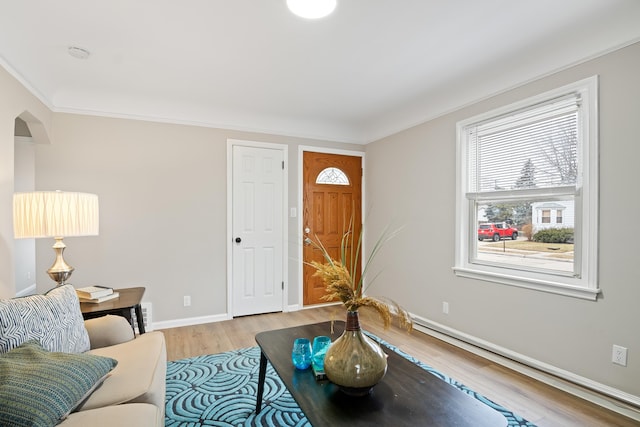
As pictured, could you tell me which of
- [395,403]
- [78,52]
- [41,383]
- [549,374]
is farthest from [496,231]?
[78,52]

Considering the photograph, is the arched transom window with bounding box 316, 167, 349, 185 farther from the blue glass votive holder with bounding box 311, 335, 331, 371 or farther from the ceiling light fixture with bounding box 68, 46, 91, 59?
the blue glass votive holder with bounding box 311, 335, 331, 371

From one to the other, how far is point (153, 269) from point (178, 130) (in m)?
1.50

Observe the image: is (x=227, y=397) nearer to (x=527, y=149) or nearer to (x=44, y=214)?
(x=44, y=214)

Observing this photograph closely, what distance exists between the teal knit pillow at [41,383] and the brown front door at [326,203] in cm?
297

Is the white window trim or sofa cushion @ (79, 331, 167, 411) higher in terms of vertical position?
the white window trim

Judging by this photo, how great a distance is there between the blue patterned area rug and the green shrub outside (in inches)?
48.7

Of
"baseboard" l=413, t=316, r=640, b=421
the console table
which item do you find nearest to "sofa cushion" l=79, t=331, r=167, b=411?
the console table

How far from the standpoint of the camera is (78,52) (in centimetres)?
236

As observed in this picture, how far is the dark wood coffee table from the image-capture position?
1.13 m

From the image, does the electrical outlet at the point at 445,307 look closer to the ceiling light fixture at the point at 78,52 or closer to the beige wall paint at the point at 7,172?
the beige wall paint at the point at 7,172

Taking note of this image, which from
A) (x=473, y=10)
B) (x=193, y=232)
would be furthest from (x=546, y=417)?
(x=193, y=232)

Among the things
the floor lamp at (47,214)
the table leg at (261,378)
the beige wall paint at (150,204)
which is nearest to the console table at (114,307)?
the floor lamp at (47,214)

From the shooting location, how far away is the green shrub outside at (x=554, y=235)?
7.54ft

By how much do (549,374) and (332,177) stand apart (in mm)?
2987
